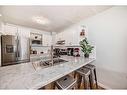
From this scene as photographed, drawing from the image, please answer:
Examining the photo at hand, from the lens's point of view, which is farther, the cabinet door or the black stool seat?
the cabinet door

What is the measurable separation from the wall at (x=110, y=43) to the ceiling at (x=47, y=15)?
26cm

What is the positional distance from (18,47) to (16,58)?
0.21m

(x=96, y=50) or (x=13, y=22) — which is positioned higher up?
(x=13, y=22)

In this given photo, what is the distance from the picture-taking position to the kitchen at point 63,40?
121 cm

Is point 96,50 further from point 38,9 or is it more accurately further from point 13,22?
point 13,22

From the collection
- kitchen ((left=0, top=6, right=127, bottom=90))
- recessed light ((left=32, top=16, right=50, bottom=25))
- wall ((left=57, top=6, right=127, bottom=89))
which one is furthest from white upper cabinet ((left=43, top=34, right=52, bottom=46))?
wall ((left=57, top=6, right=127, bottom=89))

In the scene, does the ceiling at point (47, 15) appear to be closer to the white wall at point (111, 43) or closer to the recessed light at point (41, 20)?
the recessed light at point (41, 20)

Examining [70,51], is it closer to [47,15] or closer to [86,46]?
[86,46]

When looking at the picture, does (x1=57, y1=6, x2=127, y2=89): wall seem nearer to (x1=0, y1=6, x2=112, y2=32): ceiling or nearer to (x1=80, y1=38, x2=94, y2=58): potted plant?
(x1=80, y1=38, x2=94, y2=58): potted plant

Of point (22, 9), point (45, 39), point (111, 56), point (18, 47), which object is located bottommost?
point (111, 56)

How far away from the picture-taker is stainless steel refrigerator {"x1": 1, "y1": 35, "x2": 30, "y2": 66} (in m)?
1.43

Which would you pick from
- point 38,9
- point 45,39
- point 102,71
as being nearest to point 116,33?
point 102,71

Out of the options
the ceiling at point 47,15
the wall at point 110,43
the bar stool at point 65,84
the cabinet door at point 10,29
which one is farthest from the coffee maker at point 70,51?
the cabinet door at point 10,29

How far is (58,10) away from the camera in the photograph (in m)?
1.44
